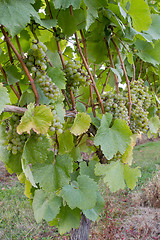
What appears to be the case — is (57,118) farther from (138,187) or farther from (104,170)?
(138,187)

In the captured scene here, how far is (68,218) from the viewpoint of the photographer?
2.90 feet

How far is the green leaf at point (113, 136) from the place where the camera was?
73 cm

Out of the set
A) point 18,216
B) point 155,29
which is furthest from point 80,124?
point 18,216

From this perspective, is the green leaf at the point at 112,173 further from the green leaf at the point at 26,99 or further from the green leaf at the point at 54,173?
the green leaf at the point at 26,99

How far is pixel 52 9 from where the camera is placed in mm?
740

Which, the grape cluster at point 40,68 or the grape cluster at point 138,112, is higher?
the grape cluster at point 40,68

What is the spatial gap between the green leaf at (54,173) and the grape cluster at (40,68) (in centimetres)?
23

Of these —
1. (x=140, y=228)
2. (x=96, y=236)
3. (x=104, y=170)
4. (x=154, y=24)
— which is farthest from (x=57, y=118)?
(x=140, y=228)

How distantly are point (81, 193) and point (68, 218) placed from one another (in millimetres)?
161

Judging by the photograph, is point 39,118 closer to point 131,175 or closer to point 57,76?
point 57,76

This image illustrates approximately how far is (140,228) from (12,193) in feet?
7.93

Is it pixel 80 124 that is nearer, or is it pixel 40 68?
pixel 40 68

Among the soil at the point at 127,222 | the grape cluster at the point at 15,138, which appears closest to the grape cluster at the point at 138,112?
the grape cluster at the point at 15,138

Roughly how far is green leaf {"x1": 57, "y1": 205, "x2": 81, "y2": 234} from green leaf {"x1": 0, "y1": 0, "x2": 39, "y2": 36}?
702 millimetres
